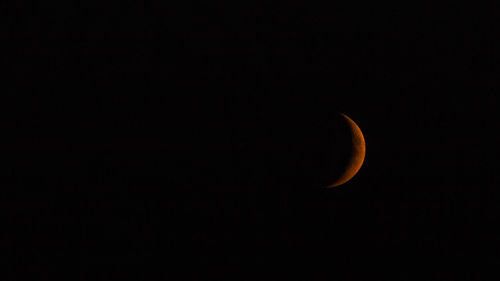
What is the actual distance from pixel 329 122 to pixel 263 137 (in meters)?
0.62

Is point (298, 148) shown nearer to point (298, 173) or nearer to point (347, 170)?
point (298, 173)

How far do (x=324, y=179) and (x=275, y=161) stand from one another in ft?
1.54

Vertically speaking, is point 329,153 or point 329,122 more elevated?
point 329,122

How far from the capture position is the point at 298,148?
4.11 metres

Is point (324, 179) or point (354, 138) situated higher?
point (354, 138)

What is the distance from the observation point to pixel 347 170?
4180 millimetres

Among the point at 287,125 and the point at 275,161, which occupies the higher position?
the point at 287,125

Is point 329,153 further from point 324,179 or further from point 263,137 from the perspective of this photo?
point 263,137

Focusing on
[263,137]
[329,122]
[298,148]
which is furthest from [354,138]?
[263,137]

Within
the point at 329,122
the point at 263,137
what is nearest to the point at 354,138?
the point at 329,122

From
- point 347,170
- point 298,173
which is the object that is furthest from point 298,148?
point 347,170

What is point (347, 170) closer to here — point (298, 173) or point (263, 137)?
point (298, 173)

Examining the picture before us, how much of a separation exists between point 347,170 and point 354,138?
299 mm

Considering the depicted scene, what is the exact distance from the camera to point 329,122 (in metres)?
4.17
